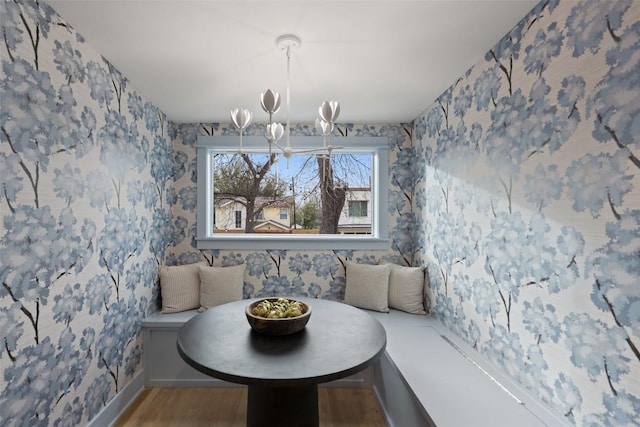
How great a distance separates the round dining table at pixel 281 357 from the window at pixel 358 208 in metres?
1.48

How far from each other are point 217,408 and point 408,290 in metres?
1.73

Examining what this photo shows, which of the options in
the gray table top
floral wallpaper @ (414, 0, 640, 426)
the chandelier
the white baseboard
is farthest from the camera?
the white baseboard

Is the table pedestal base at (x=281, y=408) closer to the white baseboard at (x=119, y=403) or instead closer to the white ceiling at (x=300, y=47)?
the white baseboard at (x=119, y=403)

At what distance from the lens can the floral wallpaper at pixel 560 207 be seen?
100 centimetres

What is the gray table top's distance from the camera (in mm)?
1187

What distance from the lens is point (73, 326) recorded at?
160 centimetres

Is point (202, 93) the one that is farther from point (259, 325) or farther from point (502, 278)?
point (502, 278)

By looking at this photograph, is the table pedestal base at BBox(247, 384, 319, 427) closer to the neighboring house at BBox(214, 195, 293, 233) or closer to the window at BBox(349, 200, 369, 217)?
the neighboring house at BBox(214, 195, 293, 233)

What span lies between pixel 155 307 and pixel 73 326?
104 cm

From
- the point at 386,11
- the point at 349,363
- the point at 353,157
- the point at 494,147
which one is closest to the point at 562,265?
the point at 494,147

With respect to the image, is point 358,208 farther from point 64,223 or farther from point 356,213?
point 64,223

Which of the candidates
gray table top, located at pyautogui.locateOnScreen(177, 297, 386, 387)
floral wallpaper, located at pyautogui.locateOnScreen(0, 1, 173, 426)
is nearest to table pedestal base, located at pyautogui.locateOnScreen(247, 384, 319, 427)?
gray table top, located at pyautogui.locateOnScreen(177, 297, 386, 387)

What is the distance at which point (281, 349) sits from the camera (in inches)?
54.7

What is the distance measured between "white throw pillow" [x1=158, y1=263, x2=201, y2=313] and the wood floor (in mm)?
641
